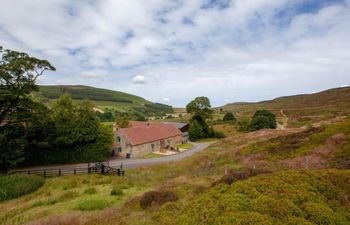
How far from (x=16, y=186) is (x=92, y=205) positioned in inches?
507

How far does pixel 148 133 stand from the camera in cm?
5912

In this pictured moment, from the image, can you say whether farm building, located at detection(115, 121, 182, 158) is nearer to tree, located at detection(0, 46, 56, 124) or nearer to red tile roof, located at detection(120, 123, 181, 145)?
red tile roof, located at detection(120, 123, 181, 145)

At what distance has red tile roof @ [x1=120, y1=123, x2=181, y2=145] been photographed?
5250 centimetres

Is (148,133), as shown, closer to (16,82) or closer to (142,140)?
(142,140)

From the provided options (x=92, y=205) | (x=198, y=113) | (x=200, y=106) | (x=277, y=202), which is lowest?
(x=92, y=205)

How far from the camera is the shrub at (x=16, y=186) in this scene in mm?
21155

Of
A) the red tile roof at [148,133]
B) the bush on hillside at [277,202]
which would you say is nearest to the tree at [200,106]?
the red tile roof at [148,133]

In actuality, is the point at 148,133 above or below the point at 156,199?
above

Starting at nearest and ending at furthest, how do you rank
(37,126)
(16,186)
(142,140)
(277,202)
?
(277,202) → (16,186) → (37,126) → (142,140)

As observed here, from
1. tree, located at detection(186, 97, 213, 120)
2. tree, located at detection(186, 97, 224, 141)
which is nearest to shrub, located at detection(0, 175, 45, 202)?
tree, located at detection(186, 97, 224, 141)

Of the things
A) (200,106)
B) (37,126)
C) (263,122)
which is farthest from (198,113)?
(37,126)

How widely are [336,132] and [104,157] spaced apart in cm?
3667

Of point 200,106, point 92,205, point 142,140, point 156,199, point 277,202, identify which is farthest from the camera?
point 200,106

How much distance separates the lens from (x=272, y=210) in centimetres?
749
